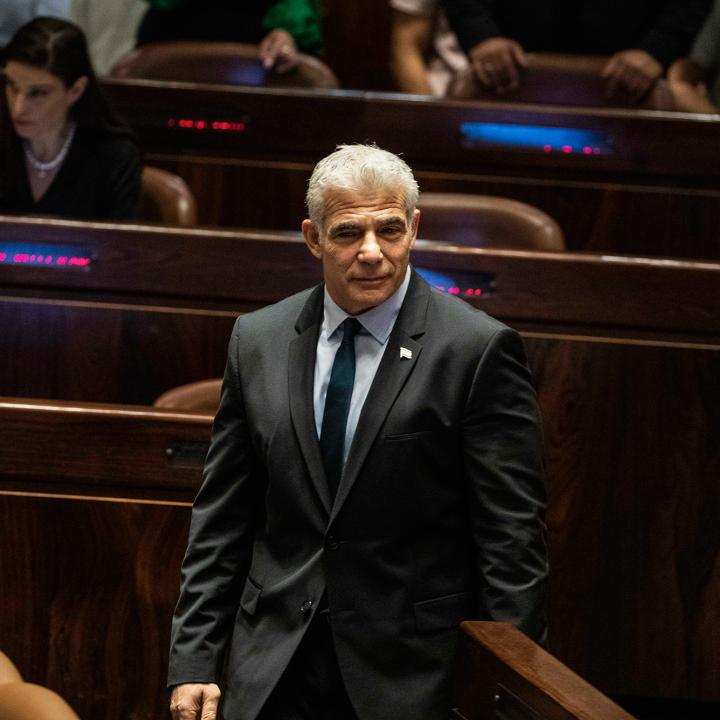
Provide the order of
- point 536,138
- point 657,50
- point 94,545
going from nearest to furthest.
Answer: point 94,545, point 536,138, point 657,50

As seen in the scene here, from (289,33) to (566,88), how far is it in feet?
0.93

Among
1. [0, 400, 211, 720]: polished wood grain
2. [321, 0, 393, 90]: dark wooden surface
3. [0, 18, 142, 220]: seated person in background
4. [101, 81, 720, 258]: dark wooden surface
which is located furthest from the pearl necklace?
[321, 0, 393, 90]: dark wooden surface

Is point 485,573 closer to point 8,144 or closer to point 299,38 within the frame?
point 8,144

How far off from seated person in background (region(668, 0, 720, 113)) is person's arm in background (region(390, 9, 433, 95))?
0.84 feet

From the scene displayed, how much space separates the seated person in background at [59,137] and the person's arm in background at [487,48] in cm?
37

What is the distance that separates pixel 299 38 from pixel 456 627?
0.89m

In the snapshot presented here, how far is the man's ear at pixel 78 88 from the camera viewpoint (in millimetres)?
1095

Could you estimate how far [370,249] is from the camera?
1.87ft

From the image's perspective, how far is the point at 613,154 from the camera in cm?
118

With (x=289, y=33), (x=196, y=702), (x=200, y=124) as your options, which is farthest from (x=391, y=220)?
(x=289, y=33)

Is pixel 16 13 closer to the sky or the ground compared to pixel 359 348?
closer to the sky

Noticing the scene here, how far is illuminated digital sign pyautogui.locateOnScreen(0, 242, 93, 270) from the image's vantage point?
0.95 m

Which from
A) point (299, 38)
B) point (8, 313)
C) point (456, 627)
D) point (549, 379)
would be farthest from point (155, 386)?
point (299, 38)

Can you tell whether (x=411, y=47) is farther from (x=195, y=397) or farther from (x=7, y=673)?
(x=7, y=673)
